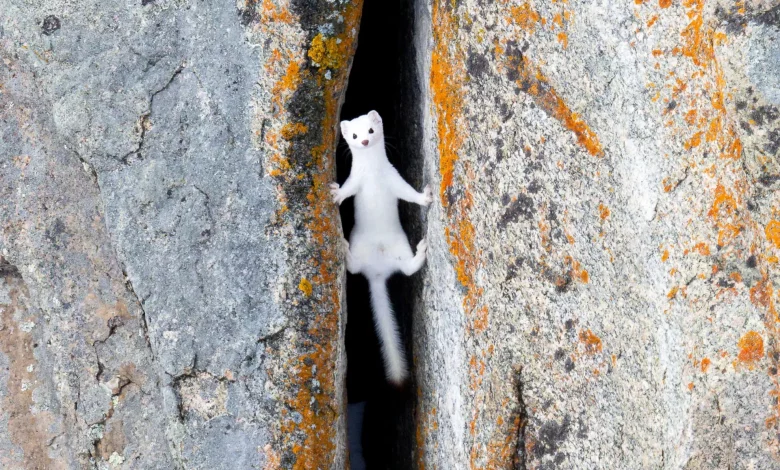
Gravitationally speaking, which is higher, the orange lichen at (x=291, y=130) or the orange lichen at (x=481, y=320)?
the orange lichen at (x=291, y=130)

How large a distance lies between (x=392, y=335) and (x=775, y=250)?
7.86 feet

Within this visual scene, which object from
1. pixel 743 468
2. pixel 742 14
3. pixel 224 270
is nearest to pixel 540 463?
pixel 743 468

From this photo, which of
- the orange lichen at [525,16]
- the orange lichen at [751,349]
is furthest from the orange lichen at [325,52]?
the orange lichen at [751,349]

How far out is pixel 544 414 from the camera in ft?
11.8

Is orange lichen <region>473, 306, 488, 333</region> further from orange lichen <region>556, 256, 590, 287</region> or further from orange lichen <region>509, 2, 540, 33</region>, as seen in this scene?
orange lichen <region>509, 2, 540, 33</region>

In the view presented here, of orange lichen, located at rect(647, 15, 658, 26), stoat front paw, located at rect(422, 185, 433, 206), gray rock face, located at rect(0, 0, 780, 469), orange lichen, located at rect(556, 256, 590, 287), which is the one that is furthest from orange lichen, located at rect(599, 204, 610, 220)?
stoat front paw, located at rect(422, 185, 433, 206)

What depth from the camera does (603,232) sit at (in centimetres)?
326

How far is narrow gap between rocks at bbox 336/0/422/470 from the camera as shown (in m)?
4.80

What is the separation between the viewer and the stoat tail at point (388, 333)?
182 inches

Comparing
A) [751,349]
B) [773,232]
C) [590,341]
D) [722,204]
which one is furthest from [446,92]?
[751,349]

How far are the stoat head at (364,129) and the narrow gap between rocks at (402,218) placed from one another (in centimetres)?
22

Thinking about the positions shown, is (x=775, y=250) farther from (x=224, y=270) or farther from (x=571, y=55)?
(x=224, y=270)

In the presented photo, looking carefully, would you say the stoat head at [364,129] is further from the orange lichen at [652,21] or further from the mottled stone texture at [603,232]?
the orange lichen at [652,21]

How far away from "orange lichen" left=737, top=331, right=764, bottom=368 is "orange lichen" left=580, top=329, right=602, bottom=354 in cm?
63
